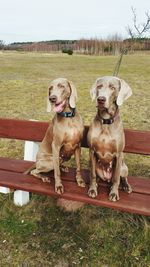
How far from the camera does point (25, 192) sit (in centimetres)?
381

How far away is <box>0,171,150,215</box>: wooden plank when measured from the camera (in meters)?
2.85

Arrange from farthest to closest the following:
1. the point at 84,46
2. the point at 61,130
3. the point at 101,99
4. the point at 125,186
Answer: the point at 84,46 < the point at 125,186 < the point at 61,130 < the point at 101,99

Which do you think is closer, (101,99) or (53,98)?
(101,99)

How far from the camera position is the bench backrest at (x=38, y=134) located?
134 inches

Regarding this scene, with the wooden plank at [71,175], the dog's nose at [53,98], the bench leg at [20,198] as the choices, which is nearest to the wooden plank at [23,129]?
the wooden plank at [71,175]

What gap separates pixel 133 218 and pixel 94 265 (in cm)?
64

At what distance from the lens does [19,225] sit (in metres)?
3.60

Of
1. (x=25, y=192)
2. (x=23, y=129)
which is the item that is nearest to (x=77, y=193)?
(x=25, y=192)

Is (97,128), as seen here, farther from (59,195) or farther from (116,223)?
(116,223)

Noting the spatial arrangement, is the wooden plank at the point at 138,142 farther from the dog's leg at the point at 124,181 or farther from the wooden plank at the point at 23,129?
the wooden plank at the point at 23,129

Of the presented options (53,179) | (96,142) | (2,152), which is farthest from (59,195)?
(2,152)

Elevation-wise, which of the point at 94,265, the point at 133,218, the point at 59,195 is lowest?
the point at 94,265

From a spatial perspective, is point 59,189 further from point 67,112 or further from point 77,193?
point 67,112

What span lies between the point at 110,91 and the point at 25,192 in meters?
1.69
